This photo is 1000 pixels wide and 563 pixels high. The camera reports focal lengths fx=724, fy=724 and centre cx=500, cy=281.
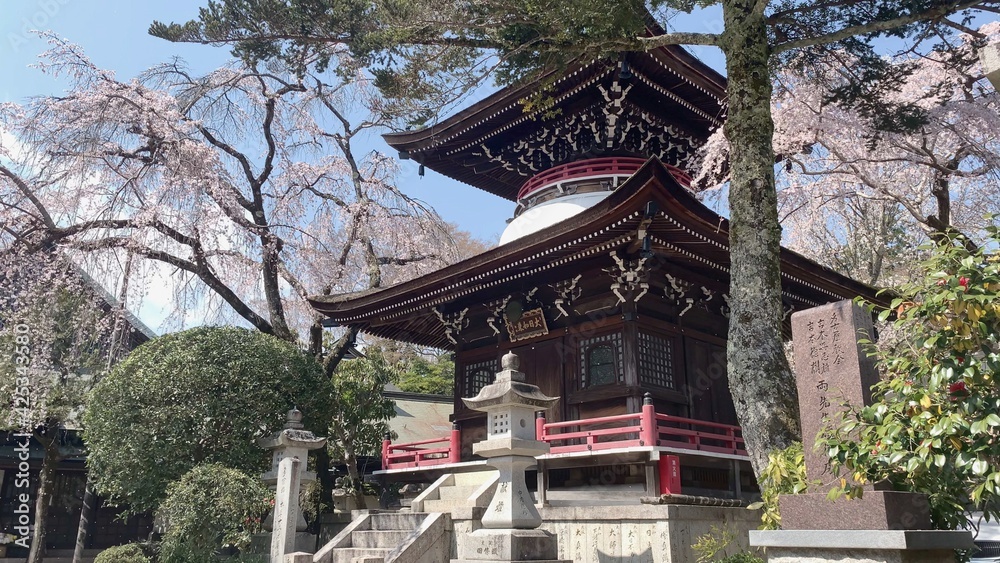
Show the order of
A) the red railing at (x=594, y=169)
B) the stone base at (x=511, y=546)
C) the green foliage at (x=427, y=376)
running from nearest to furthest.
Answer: the stone base at (x=511, y=546) → the red railing at (x=594, y=169) → the green foliage at (x=427, y=376)

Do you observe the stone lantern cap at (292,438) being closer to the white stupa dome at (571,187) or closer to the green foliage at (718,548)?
the white stupa dome at (571,187)

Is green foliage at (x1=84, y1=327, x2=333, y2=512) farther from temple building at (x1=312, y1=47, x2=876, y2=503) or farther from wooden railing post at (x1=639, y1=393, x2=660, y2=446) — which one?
wooden railing post at (x1=639, y1=393, x2=660, y2=446)

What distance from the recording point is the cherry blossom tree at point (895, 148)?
12.6m

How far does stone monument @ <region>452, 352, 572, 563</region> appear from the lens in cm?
886

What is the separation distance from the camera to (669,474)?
400 inches

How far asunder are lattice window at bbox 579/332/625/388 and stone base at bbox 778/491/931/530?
23.2 feet

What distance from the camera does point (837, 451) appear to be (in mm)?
4867

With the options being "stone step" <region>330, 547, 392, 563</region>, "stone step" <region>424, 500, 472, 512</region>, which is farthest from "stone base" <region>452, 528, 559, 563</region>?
"stone step" <region>424, 500, 472, 512</region>

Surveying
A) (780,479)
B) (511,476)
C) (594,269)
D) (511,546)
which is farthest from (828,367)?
(594,269)

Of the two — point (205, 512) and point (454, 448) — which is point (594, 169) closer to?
point (454, 448)

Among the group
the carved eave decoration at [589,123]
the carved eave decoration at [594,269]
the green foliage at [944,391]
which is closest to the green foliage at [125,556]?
the carved eave decoration at [594,269]

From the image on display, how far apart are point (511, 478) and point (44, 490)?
12.1m

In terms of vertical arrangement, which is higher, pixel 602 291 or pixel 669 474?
pixel 602 291

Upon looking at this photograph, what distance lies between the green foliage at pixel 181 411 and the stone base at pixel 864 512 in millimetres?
9562
